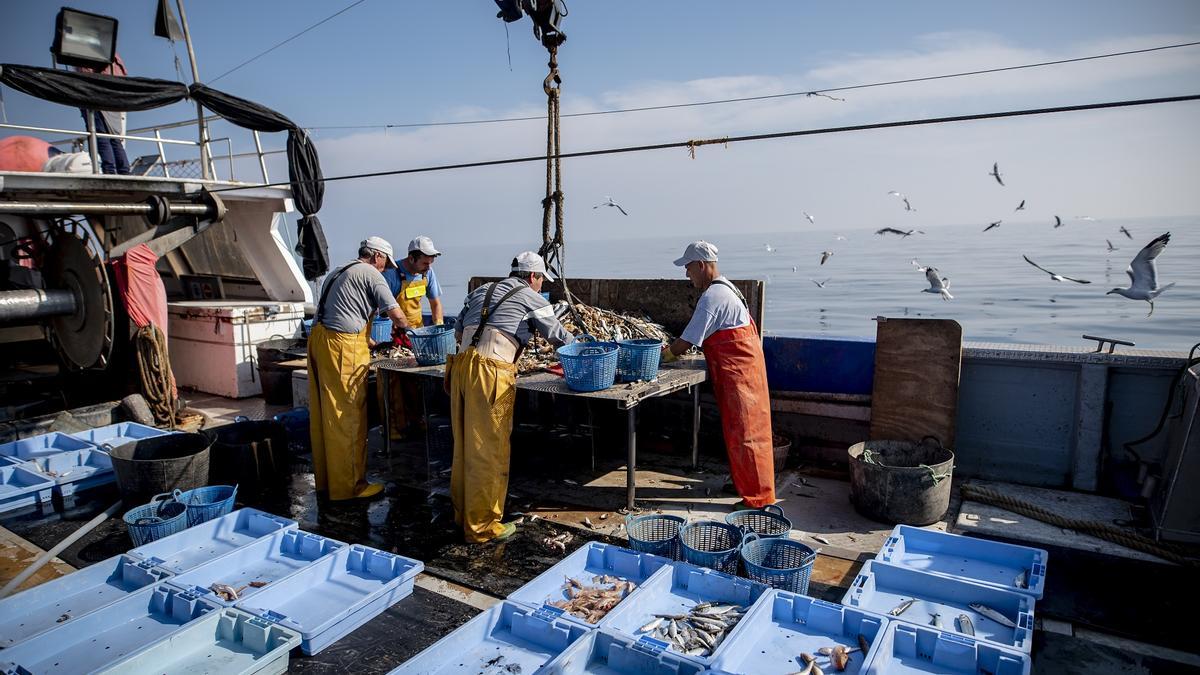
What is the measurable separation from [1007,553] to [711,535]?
68.2 inches

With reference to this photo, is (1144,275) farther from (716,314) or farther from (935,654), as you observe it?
(935,654)

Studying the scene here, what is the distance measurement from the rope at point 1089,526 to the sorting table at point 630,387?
2199 millimetres

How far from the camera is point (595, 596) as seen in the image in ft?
11.9

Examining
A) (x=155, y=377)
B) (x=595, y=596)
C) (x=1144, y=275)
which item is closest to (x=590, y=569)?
(x=595, y=596)

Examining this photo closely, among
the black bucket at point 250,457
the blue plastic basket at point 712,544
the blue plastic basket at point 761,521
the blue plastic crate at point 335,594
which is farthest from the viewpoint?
the black bucket at point 250,457

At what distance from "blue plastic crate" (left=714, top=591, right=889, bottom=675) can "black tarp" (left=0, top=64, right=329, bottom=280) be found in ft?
14.2

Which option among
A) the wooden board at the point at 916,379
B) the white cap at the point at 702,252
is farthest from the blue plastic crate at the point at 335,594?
the wooden board at the point at 916,379

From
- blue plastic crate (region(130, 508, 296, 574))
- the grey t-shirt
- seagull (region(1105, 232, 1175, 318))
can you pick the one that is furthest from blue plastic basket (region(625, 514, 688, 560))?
seagull (region(1105, 232, 1175, 318))

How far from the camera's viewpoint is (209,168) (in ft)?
28.4

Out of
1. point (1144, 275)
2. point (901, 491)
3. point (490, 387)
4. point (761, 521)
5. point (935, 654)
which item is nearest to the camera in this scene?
point (935, 654)

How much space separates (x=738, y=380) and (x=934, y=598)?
1846 mm

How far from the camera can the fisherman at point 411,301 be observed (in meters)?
6.79

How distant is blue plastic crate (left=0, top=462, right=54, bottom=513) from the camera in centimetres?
528

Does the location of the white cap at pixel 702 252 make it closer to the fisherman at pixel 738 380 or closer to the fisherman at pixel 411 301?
the fisherman at pixel 738 380
